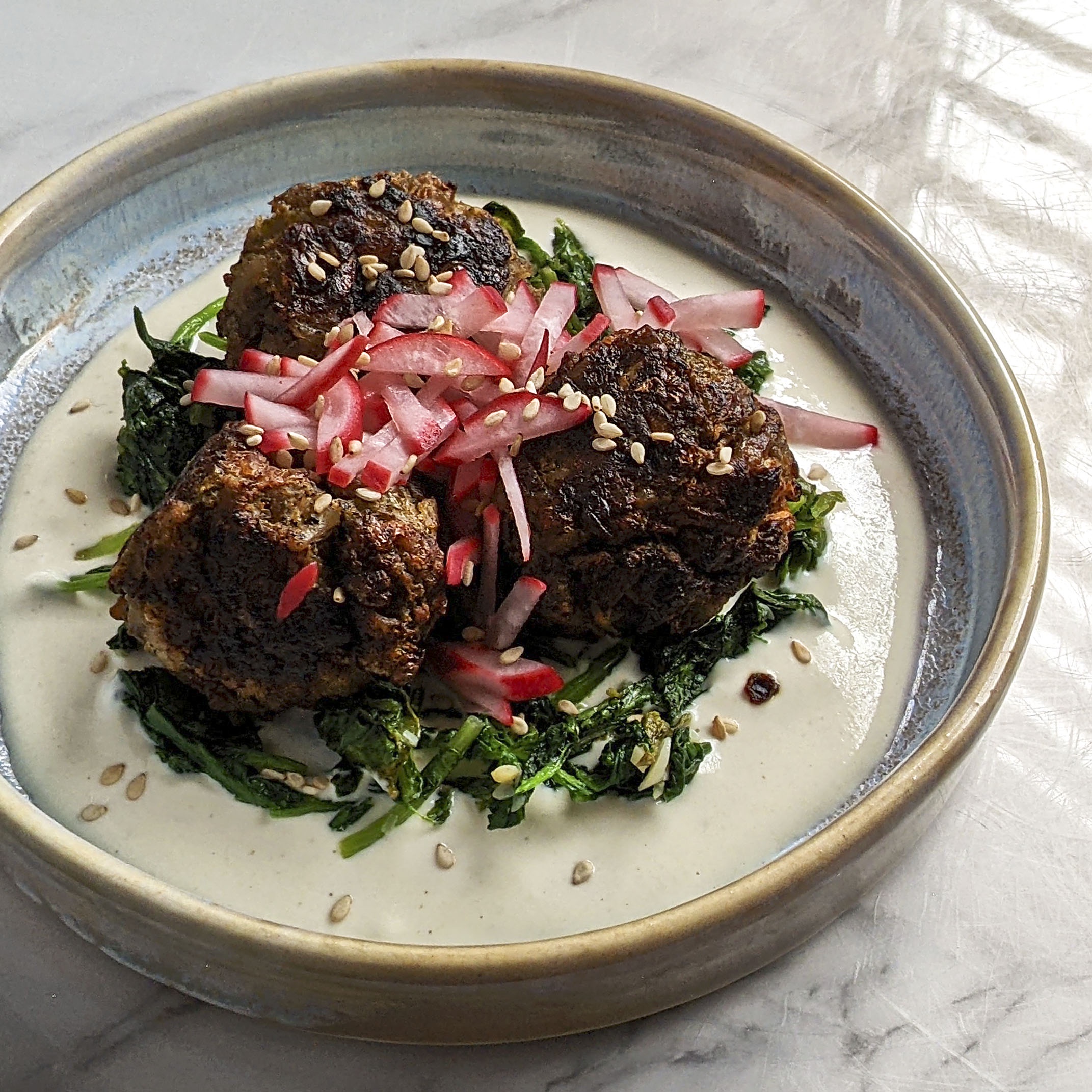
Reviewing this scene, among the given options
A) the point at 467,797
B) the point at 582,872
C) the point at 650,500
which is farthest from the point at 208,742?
the point at 650,500

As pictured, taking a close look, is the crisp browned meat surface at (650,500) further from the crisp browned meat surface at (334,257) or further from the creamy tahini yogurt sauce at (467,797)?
the crisp browned meat surface at (334,257)

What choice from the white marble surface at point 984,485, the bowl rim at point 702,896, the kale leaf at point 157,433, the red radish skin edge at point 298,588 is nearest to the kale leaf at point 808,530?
the bowl rim at point 702,896

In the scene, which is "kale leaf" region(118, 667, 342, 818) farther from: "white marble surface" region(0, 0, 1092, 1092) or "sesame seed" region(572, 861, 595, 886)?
"sesame seed" region(572, 861, 595, 886)

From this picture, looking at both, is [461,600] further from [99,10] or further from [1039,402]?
[99,10]

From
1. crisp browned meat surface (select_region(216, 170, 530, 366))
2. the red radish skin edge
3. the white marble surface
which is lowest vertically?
the white marble surface

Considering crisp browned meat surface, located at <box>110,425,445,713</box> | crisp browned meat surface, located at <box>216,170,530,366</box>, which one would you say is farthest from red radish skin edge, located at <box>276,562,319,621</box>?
crisp browned meat surface, located at <box>216,170,530,366</box>
